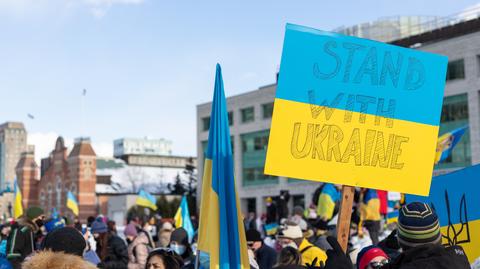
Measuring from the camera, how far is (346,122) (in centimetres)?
479

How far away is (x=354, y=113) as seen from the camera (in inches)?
190

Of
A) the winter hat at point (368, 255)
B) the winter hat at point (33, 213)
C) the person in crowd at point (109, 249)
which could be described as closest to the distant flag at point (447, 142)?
the person in crowd at point (109, 249)

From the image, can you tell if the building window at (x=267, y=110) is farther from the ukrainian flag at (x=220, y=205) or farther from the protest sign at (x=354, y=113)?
the ukrainian flag at (x=220, y=205)

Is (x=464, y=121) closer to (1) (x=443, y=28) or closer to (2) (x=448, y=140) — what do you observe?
(1) (x=443, y=28)

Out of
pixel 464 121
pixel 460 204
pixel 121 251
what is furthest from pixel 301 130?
pixel 464 121

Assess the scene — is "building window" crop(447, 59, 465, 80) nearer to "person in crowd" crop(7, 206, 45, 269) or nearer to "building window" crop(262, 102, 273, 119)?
"building window" crop(262, 102, 273, 119)

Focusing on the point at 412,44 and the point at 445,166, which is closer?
the point at 445,166

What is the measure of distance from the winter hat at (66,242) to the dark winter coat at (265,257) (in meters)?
4.30

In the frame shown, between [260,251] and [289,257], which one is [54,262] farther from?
[260,251]

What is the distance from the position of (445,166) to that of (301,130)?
37654 mm

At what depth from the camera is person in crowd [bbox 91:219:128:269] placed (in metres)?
8.82

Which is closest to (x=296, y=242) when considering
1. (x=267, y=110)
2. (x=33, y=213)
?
(x=33, y=213)

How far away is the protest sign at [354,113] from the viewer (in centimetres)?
A: 457

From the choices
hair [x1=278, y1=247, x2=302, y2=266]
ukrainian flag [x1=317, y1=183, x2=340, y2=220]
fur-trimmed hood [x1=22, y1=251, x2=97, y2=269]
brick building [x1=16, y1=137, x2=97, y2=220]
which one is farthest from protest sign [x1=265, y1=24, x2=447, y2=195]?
brick building [x1=16, y1=137, x2=97, y2=220]
